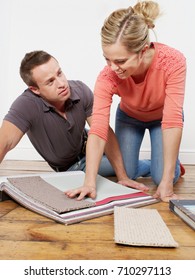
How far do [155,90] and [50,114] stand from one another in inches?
17.4

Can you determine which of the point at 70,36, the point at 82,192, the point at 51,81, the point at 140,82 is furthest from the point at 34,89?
the point at 70,36

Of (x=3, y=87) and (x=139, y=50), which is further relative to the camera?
(x=3, y=87)

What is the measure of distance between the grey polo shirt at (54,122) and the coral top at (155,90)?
0.22 metres

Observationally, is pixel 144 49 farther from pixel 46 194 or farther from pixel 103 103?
pixel 46 194

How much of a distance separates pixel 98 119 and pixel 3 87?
1329mm

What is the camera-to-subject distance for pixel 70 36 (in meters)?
2.28

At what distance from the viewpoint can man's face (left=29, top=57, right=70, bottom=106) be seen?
1.36 m

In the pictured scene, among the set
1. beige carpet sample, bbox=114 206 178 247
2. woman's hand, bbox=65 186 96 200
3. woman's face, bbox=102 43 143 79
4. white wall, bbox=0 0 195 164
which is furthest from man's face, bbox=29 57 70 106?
white wall, bbox=0 0 195 164

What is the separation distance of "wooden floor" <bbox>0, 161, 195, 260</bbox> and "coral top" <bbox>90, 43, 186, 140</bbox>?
0.33 m

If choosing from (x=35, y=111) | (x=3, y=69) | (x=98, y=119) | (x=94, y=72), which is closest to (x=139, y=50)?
(x=98, y=119)

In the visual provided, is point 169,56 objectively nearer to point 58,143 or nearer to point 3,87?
point 58,143

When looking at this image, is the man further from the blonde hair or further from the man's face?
the blonde hair
